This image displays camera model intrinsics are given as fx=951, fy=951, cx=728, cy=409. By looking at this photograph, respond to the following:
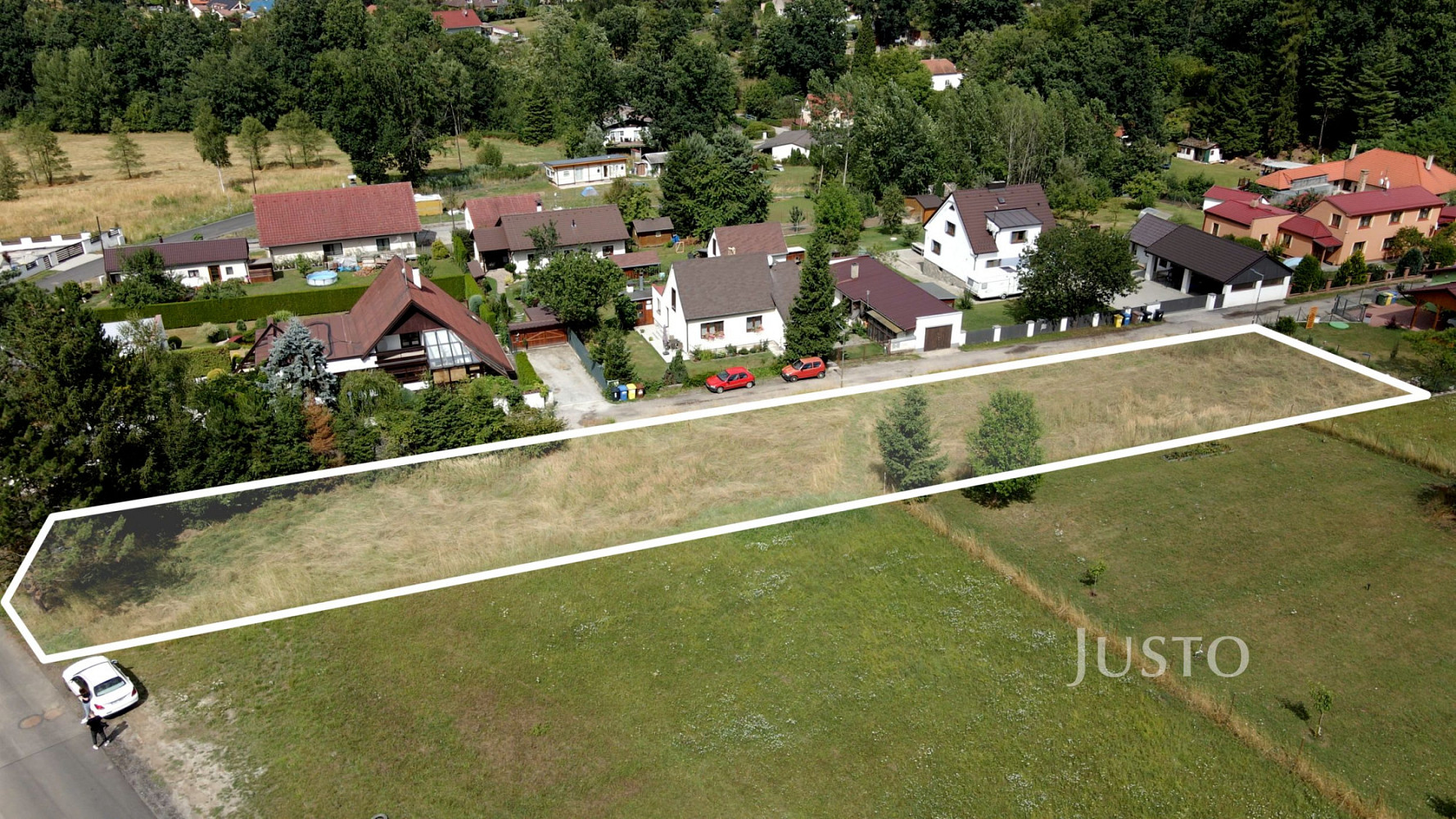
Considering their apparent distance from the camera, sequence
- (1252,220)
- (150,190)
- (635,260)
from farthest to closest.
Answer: (150,190) → (1252,220) → (635,260)

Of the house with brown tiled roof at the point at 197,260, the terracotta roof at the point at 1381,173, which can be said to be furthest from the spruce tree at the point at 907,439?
the terracotta roof at the point at 1381,173

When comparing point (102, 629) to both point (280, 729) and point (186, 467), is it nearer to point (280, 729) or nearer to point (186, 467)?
point (280, 729)

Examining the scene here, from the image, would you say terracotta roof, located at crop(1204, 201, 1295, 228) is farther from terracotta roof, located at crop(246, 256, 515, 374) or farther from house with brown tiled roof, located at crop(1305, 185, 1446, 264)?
terracotta roof, located at crop(246, 256, 515, 374)

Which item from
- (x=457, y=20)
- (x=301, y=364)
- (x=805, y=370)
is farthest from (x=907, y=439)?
(x=457, y=20)

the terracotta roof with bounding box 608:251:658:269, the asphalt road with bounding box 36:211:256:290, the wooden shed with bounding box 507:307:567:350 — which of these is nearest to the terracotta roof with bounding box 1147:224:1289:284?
the terracotta roof with bounding box 608:251:658:269

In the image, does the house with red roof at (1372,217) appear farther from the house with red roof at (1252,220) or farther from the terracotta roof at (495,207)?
the terracotta roof at (495,207)

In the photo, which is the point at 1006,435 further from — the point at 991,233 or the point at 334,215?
the point at 334,215
